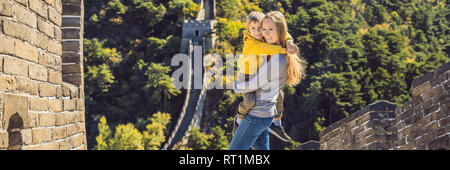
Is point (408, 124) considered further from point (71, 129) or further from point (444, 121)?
point (71, 129)

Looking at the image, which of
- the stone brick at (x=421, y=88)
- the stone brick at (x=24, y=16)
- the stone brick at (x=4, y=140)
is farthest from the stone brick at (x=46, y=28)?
the stone brick at (x=421, y=88)

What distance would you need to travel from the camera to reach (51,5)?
3.77m

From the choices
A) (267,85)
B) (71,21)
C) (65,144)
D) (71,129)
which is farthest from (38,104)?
(267,85)

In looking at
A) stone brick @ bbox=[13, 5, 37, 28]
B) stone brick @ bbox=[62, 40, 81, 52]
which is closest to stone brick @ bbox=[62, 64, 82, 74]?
stone brick @ bbox=[62, 40, 81, 52]

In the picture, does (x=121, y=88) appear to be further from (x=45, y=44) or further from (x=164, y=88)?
(x=45, y=44)

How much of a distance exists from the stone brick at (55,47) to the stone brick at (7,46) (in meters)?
0.73

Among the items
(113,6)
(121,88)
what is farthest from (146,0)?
(121,88)

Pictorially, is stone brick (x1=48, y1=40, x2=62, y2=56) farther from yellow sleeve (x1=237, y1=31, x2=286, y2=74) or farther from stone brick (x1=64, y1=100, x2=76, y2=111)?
yellow sleeve (x1=237, y1=31, x2=286, y2=74)

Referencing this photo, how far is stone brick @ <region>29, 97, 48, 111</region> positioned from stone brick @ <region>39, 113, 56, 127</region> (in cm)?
5

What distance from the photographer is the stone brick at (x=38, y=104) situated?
10.7 ft

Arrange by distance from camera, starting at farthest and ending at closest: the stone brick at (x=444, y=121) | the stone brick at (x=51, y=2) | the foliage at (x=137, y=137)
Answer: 1. the foliage at (x=137, y=137)
2. the stone brick at (x=444, y=121)
3. the stone brick at (x=51, y=2)

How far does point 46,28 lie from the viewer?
3643 mm

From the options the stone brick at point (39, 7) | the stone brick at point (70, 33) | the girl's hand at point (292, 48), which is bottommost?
the girl's hand at point (292, 48)

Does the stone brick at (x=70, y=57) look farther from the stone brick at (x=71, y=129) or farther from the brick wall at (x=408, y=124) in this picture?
the brick wall at (x=408, y=124)
